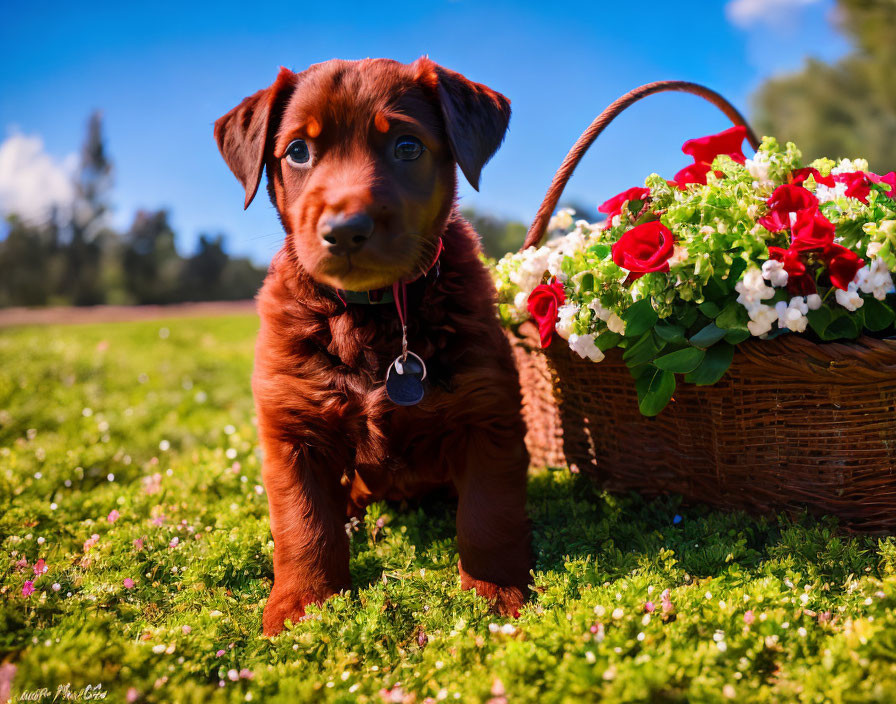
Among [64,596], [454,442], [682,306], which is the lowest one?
[64,596]

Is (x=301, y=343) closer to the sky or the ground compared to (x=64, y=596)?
closer to the sky

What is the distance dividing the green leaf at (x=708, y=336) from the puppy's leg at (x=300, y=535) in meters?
1.33

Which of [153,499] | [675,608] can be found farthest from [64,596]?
[675,608]

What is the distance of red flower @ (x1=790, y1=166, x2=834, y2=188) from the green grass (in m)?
1.26

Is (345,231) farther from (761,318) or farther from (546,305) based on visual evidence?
(761,318)

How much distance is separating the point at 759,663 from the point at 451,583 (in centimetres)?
97

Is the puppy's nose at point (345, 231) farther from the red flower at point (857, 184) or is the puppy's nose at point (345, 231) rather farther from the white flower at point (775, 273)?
the red flower at point (857, 184)

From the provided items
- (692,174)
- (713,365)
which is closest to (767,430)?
(713,365)

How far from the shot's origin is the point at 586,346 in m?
2.35

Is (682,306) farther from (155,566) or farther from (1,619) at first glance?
(1,619)

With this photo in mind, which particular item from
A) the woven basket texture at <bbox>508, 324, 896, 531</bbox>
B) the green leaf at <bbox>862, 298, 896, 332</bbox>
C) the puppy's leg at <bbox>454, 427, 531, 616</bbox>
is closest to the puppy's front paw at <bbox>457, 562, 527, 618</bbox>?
the puppy's leg at <bbox>454, 427, 531, 616</bbox>

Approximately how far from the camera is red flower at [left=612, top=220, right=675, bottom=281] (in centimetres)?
214

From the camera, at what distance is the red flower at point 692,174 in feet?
9.16

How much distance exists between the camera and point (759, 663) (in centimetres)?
169
